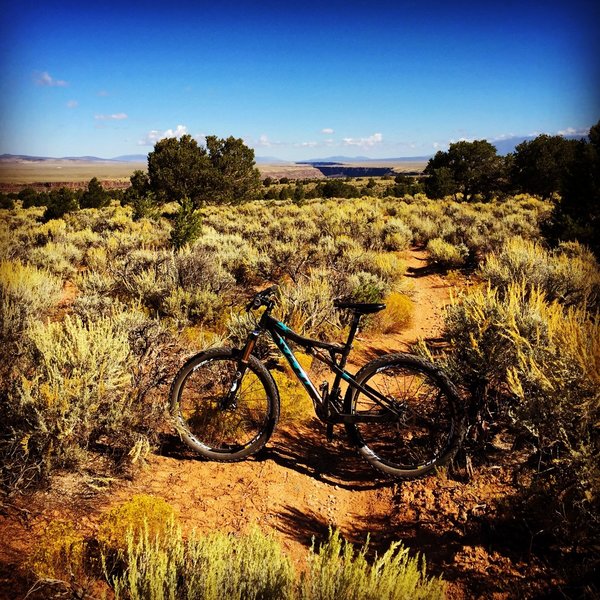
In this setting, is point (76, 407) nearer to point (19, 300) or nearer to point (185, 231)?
point (19, 300)

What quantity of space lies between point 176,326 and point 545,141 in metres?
38.6

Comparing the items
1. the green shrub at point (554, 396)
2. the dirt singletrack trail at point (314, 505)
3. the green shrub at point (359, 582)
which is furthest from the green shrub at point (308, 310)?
the green shrub at point (359, 582)

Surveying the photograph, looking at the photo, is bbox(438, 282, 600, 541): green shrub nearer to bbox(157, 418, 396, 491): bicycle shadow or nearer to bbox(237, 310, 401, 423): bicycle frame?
bbox(237, 310, 401, 423): bicycle frame

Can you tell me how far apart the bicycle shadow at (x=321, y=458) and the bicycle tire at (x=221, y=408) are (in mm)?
261

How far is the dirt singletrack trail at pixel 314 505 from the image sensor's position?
7.54 feet

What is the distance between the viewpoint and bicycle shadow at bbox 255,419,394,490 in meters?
3.27

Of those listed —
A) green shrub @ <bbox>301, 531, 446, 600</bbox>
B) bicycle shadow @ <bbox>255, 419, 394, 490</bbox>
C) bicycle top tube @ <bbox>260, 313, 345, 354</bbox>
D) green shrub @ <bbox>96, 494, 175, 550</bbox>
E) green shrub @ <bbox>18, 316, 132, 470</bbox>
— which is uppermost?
bicycle top tube @ <bbox>260, 313, 345, 354</bbox>

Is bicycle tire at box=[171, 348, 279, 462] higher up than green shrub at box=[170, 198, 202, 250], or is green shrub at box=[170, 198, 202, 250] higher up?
green shrub at box=[170, 198, 202, 250]

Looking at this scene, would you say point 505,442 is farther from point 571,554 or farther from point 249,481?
point 249,481

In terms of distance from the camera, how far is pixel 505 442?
3.29 m

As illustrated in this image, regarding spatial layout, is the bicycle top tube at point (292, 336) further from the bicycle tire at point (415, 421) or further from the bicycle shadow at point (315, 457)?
the bicycle shadow at point (315, 457)

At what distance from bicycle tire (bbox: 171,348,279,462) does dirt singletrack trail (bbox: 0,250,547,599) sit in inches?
7.5

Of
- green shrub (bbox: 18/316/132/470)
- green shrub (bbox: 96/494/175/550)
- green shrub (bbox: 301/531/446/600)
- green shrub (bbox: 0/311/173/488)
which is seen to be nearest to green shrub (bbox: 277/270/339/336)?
green shrub (bbox: 0/311/173/488)

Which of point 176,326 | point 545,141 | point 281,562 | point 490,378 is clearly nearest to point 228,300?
Answer: point 176,326
